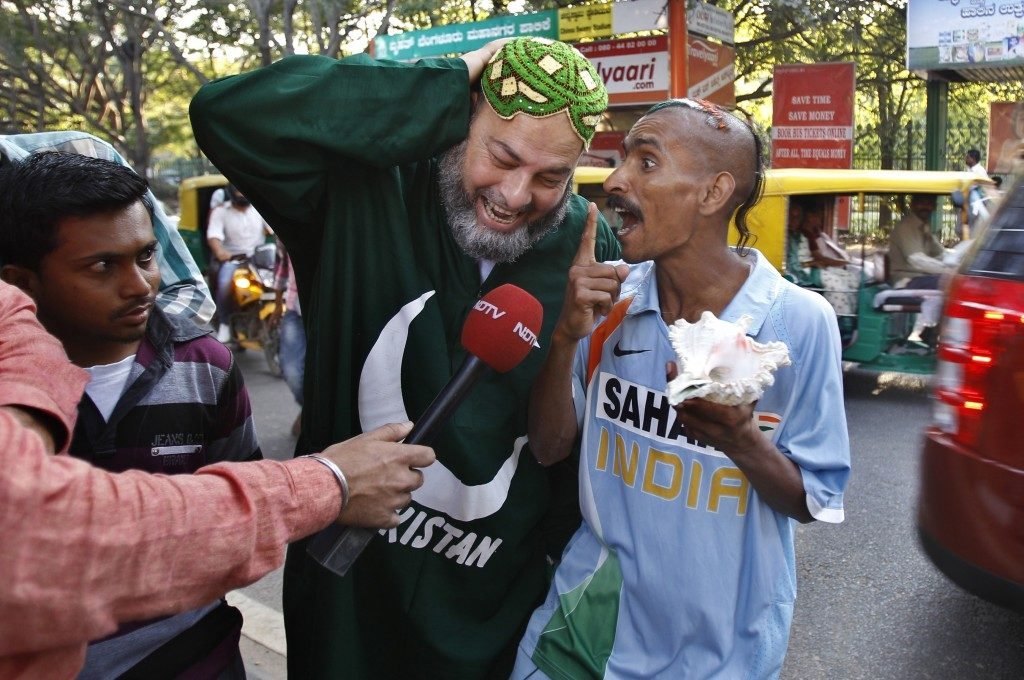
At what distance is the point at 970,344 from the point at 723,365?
5.76ft

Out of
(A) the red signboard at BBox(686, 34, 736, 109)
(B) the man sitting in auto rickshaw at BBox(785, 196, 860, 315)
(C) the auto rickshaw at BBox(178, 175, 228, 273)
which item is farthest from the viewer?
(A) the red signboard at BBox(686, 34, 736, 109)

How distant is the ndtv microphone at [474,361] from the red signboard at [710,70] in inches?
452

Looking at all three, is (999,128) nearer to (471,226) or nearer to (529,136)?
(529,136)

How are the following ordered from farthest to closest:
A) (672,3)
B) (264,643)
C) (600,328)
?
(672,3) < (264,643) < (600,328)

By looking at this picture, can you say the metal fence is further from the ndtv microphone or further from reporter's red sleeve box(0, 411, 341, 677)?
reporter's red sleeve box(0, 411, 341, 677)

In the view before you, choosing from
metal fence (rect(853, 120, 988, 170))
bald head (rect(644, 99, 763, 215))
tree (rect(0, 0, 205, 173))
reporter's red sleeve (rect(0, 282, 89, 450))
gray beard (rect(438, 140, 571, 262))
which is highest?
tree (rect(0, 0, 205, 173))

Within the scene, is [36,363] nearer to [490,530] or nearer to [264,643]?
[490,530]

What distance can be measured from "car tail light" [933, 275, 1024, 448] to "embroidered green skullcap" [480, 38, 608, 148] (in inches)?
57.1

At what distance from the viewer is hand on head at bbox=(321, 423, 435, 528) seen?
142cm

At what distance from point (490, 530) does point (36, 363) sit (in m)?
1.18

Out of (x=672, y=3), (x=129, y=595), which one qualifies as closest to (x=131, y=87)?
(x=672, y=3)

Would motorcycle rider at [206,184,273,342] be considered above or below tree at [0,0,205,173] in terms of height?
below

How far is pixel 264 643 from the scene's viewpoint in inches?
146

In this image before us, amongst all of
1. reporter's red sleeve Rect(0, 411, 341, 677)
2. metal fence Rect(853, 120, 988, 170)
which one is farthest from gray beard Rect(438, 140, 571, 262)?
metal fence Rect(853, 120, 988, 170)
